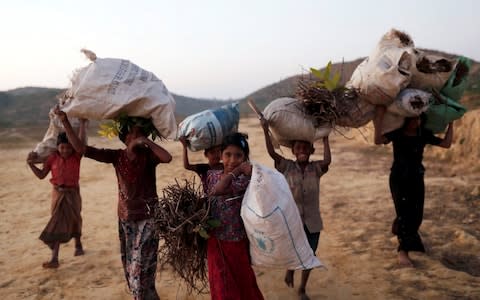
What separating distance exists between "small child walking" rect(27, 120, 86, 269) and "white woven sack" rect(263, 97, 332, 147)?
2436mm

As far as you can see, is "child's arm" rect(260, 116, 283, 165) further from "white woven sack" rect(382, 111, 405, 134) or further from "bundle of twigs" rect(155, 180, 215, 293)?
"white woven sack" rect(382, 111, 405, 134)

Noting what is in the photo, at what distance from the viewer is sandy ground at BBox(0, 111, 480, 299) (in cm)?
384

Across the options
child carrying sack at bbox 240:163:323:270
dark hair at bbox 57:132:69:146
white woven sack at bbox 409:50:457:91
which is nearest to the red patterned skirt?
child carrying sack at bbox 240:163:323:270

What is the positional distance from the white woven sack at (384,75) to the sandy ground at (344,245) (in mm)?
→ 1752

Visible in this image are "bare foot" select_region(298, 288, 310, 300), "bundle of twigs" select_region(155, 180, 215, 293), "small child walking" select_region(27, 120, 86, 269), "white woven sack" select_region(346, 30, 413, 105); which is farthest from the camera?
"small child walking" select_region(27, 120, 86, 269)

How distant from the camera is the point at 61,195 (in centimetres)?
462

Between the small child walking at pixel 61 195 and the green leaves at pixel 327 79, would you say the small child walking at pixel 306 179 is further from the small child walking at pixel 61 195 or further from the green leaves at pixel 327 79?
the small child walking at pixel 61 195

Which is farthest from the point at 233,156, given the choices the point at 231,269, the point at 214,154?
the point at 231,269

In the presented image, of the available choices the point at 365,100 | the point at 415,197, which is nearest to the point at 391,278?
the point at 415,197

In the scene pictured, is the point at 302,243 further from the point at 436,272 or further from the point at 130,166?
the point at 436,272

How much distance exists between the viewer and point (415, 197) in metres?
4.10

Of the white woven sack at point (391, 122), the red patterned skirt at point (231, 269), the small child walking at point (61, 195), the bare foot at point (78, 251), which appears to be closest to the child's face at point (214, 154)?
the red patterned skirt at point (231, 269)

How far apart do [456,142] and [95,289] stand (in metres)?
8.46

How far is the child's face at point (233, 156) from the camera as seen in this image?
2641mm
